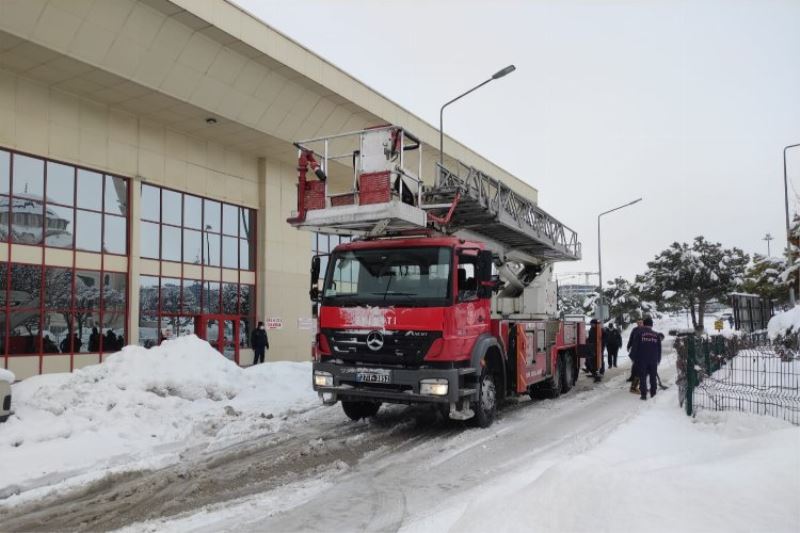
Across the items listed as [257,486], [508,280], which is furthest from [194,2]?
[257,486]

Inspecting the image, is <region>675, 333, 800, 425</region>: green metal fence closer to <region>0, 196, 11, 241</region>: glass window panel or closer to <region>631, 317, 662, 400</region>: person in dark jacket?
<region>631, 317, 662, 400</region>: person in dark jacket

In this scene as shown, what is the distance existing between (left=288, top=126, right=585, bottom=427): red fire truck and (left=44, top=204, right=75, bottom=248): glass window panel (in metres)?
10.6

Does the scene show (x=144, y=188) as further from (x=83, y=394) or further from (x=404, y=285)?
(x=404, y=285)

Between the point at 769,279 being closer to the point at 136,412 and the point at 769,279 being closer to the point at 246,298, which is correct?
the point at 246,298

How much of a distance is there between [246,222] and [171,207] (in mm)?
3613

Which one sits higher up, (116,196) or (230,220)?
(116,196)

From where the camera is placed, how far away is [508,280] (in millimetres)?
12898

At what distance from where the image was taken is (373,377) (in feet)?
28.1

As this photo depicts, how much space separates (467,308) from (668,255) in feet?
139

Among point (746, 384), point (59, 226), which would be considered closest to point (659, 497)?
point (746, 384)

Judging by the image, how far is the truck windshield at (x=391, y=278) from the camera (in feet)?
28.3

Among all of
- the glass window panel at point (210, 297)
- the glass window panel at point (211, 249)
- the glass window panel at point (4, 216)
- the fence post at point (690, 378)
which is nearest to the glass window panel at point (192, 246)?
the glass window panel at point (211, 249)

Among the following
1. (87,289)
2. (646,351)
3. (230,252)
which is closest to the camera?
(646,351)

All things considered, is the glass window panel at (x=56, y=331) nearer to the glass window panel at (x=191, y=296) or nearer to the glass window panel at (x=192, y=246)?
the glass window panel at (x=191, y=296)
